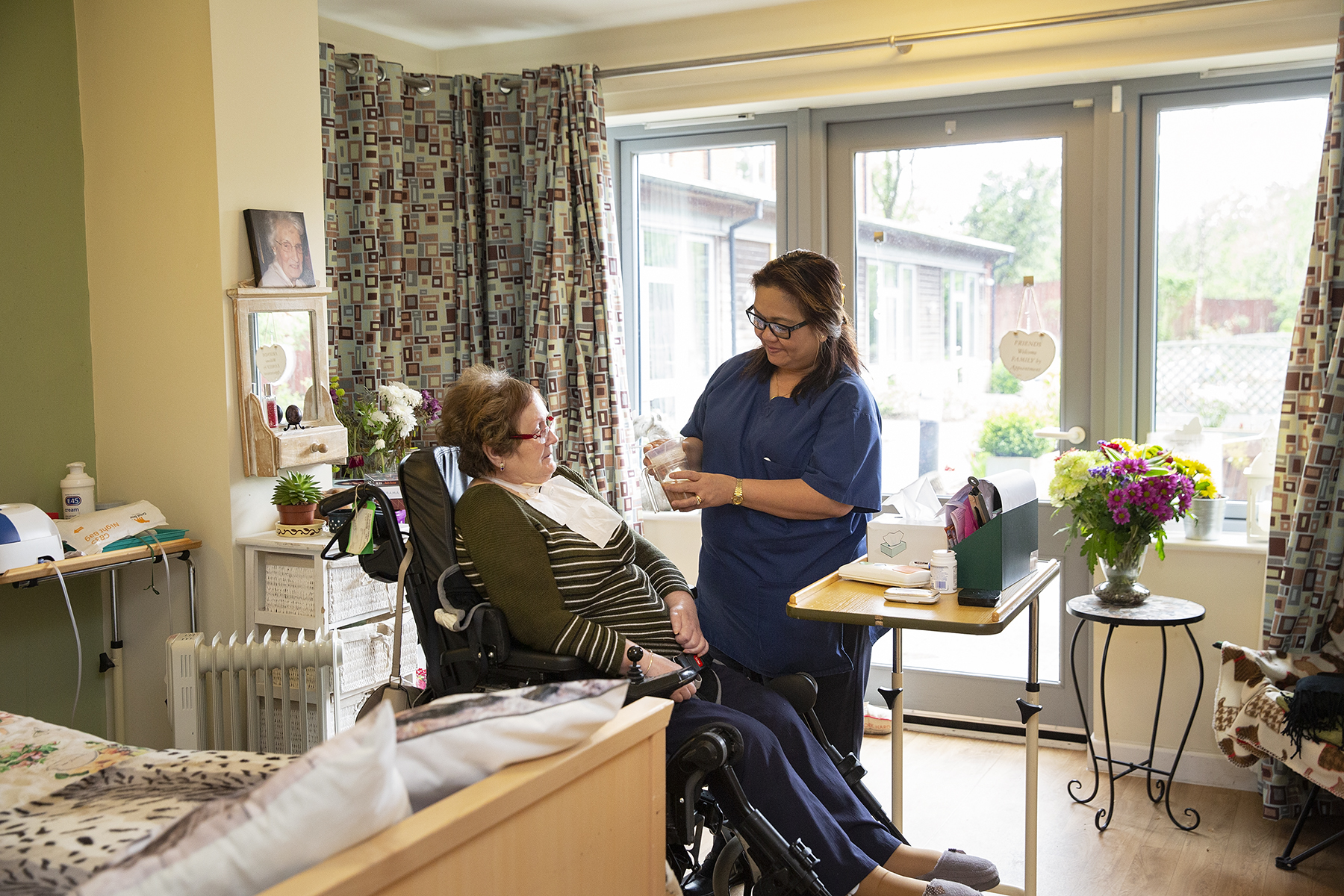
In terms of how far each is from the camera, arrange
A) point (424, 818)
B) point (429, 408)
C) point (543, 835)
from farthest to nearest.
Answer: point (429, 408)
point (543, 835)
point (424, 818)

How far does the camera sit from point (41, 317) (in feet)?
9.81

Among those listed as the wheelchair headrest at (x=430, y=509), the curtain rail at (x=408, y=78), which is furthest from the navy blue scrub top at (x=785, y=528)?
the curtain rail at (x=408, y=78)

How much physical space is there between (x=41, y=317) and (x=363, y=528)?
A: 1.44 meters

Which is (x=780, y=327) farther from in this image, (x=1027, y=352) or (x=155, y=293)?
(x=155, y=293)

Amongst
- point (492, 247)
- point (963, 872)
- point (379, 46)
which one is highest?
point (379, 46)

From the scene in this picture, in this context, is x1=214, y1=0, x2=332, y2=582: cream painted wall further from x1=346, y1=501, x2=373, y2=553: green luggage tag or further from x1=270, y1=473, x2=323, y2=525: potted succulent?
x1=346, y1=501, x2=373, y2=553: green luggage tag

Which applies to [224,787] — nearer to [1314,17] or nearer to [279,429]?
[279,429]

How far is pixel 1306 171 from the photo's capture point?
127 inches

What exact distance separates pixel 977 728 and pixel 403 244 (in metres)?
2.58

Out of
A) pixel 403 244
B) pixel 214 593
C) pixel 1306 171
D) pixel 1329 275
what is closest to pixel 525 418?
pixel 214 593

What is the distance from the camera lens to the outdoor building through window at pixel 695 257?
4.02 meters

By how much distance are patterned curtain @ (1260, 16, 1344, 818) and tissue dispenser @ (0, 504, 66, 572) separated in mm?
3117

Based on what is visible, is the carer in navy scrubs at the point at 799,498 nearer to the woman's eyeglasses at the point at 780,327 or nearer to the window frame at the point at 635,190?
the woman's eyeglasses at the point at 780,327

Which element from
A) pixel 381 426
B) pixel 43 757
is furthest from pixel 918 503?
pixel 381 426
